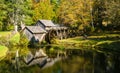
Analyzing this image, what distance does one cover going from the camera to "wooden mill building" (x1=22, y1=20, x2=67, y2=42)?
2761 inches

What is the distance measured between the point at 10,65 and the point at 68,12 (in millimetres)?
46759

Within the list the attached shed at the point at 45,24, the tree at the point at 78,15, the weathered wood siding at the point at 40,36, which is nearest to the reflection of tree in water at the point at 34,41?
the weathered wood siding at the point at 40,36

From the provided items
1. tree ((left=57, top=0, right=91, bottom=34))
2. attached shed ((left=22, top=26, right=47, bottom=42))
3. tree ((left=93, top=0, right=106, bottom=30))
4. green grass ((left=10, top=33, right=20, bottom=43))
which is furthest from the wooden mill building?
tree ((left=93, top=0, right=106, bottom=30))

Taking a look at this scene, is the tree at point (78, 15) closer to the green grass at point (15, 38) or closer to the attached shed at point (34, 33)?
the attached shed at point (34, 33)

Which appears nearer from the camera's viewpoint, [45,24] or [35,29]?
[35,29]

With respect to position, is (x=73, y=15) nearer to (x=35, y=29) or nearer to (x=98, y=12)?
(x=98, y=12)

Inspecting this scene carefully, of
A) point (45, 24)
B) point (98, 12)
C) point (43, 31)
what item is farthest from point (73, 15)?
point (43, 31)

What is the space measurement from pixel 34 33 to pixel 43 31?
4.25 metres

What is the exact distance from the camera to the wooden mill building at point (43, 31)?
7012 centimetres

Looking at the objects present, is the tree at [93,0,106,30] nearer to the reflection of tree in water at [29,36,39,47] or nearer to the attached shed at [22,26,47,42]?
the attached shed at [22,26,47,42]

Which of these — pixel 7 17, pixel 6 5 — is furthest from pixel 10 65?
pixel 7 17

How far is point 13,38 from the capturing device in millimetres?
65312

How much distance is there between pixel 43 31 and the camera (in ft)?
243

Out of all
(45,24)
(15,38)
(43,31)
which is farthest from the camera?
(45,24)
